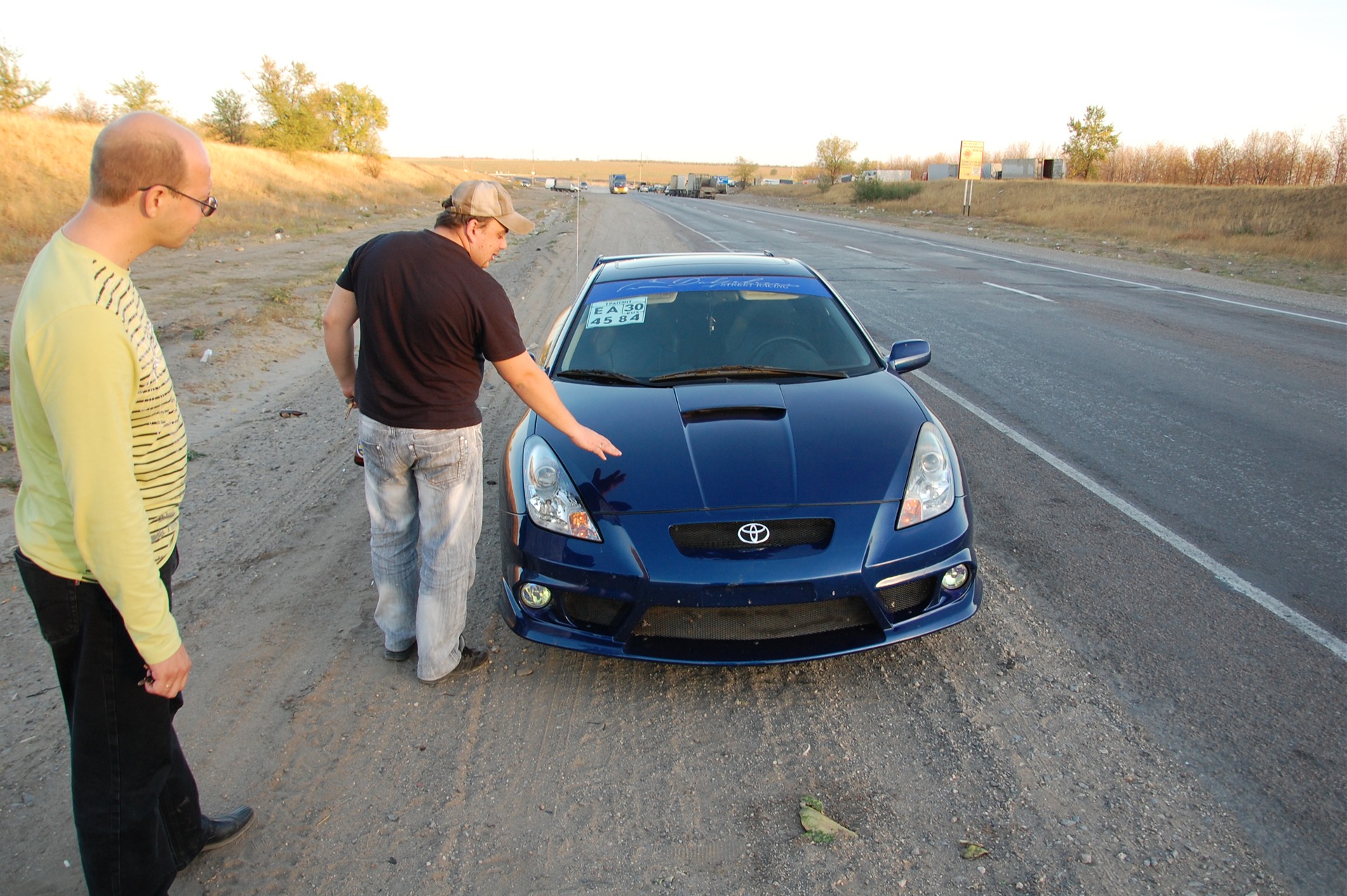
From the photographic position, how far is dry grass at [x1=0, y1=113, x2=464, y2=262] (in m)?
21.2

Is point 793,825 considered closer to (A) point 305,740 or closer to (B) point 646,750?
(B) point 646,750

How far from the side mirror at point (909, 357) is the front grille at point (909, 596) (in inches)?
59.6

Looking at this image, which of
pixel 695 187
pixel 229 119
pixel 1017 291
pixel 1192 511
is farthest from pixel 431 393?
pixel 695 187

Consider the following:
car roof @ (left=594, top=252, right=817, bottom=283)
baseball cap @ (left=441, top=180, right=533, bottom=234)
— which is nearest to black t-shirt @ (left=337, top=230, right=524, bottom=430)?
baseball cap @ (left=441, top=180, right=533, bottom=234)

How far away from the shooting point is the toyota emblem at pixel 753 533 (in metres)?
2.98

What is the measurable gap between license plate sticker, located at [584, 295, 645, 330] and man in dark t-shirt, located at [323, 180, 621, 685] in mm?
1290

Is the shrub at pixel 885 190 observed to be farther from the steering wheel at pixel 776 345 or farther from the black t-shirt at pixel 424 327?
the black t-shirt at pixel 424 327

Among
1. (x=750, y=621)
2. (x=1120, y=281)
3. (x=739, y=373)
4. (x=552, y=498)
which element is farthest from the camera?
(x=1120, y=281)

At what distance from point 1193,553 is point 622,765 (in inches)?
127

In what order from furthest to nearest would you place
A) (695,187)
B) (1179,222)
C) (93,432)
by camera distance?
(695,187) → (1179,222) → (93,432)

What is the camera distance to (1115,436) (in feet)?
20.6

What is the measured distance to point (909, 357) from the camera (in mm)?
4398

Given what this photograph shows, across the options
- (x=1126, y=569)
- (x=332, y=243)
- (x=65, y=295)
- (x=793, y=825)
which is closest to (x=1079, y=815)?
(x=793, y=825)

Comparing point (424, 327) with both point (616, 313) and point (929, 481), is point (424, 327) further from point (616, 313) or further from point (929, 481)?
point (929, 481)
